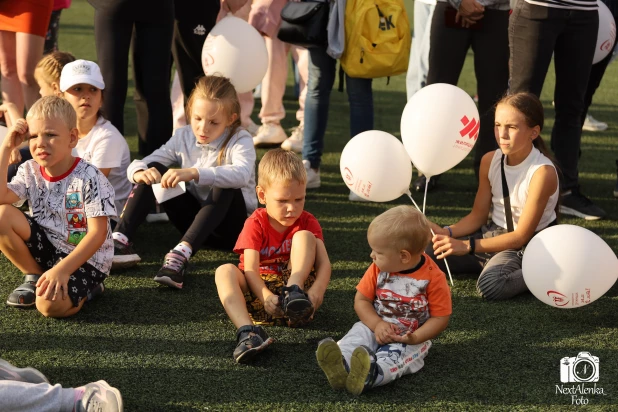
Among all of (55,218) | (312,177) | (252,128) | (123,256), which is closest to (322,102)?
(312,177)

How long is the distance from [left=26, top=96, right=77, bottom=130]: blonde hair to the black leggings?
2.32 feet

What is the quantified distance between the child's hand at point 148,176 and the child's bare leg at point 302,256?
85cm

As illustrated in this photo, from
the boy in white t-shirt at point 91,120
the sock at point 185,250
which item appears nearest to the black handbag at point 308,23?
the boy in white t-shirt at point 91,120

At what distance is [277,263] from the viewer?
12.0 ft

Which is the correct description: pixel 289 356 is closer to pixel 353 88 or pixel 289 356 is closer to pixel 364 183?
pixel 364 183

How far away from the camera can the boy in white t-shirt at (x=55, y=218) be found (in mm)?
3484

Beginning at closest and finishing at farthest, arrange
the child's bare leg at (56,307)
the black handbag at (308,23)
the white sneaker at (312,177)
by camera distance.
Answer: the child's bare leg at (56,307)
the black handbag at (308,23)
the white sneaker at (312,177)

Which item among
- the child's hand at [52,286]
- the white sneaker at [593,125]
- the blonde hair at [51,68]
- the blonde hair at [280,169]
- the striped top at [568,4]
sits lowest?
the white sneaker at [593,125]

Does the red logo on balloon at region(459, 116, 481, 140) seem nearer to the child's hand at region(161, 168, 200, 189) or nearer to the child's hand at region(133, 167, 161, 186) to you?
→ the child's hand at region(161, 168, 200, 189)

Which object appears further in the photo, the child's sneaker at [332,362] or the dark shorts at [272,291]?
the dark shorts at [272,291]

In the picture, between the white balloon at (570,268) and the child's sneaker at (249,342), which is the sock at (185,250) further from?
the white balloon at (570,268)

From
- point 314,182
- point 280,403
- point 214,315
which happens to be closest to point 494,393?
point 280,403

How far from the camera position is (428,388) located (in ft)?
9.92

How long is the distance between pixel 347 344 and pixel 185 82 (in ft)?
9.60
